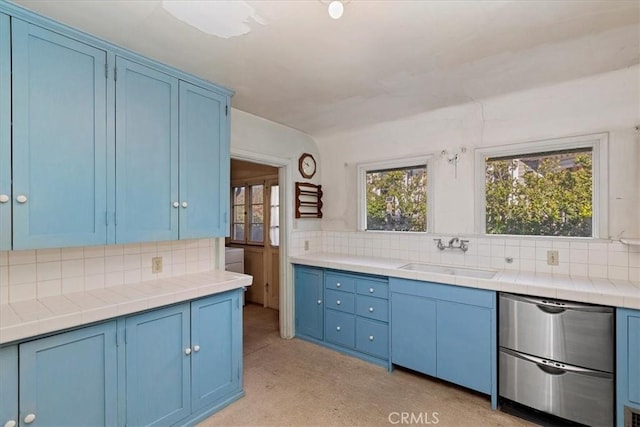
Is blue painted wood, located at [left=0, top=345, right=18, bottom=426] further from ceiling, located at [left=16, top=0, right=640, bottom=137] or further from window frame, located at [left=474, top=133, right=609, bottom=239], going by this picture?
window frame, located at [left=474, top=133, right=609, bottom=239]

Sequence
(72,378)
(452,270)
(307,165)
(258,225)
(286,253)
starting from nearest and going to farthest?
(72,378)
(452,270)
(286,253)
(307,165)
(258,225)

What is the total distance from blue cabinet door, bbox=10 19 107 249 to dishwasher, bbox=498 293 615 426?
108 inches

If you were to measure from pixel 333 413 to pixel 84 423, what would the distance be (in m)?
1.48

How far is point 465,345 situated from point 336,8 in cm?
241

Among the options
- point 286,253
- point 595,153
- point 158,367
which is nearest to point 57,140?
point 158,367

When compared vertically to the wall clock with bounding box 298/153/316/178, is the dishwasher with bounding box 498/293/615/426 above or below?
below

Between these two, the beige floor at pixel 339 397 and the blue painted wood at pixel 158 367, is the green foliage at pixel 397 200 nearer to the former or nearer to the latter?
the beige floor at pixel 339 397

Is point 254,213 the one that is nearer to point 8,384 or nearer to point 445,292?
point 445,292

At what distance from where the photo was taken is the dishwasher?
6.20ft

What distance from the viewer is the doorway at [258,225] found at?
183 inches

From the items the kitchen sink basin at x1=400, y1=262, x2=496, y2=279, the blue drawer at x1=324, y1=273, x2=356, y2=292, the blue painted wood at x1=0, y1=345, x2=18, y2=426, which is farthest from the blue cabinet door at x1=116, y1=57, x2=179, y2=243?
the kitchen sink basin at x1=400, y1=262, x2=496, y2=279

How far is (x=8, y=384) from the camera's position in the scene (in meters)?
1.39

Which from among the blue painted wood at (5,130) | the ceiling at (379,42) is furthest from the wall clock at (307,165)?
the blue painted wood at (5,130)

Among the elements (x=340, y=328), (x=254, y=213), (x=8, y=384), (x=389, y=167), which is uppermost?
(x=389, y=167)
